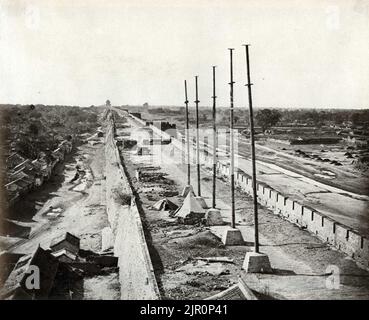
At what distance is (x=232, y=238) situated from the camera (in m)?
18.4

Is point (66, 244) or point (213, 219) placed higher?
point (213, 219)

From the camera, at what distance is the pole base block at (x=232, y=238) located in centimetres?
1836

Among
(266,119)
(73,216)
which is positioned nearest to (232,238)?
(73,216)

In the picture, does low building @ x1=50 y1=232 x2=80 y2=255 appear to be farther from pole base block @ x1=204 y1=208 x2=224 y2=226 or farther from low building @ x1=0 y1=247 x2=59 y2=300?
pole base block @ x1=204 y1=208 x2=224 y2=226

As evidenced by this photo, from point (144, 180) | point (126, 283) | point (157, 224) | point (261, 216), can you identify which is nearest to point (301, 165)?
point (144, 180)

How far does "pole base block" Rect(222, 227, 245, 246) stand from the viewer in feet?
60.2

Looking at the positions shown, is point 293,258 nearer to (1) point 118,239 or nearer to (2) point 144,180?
(1) point 118,239

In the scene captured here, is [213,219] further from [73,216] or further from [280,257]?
[73,216]

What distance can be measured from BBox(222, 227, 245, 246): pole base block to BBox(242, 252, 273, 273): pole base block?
2.77m

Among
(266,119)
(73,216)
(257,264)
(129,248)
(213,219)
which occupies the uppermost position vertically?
(266,119)

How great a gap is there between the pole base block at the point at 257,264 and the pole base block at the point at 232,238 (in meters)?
2.77

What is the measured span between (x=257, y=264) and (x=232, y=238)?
3014 mm

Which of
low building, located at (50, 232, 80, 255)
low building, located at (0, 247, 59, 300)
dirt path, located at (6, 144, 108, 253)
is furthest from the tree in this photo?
low building, located at (0, 247, 59, 300)
